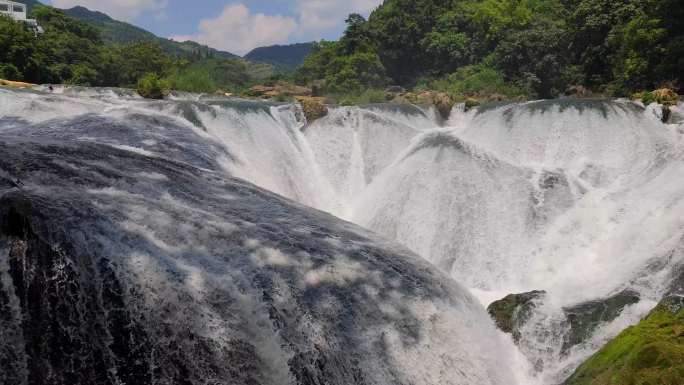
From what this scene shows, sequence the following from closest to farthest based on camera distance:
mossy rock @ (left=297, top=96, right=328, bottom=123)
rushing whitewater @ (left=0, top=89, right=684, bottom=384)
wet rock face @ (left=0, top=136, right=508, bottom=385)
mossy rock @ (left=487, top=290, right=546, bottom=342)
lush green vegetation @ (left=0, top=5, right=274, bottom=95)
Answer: wet rock face @ (left=0, top=136, right=508, bottom=385)
rushing whitewater @ (left=0, top=89, right=684, bottom=384)
mossy rock @ (left=487, top=290, right=546, bottom=342)
mossy rock @ (left=297, top=96, right=328, bottom=123)
lush green vegetation @ (left=0, top=5, right=274, bottom=95)

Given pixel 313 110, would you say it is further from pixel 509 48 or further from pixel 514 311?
pixel 509 48

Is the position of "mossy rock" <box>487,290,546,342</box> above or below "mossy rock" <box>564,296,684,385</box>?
below

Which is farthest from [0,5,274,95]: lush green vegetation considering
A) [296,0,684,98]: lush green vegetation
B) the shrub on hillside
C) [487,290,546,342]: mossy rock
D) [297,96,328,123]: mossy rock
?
[487,290,546,342]: mossy rock

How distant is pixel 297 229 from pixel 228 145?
6235 millimetres

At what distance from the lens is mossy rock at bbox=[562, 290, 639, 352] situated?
723 cm

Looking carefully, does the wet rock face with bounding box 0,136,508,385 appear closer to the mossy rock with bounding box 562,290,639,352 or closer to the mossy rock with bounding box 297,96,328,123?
the mossy rock with bounding box 562,290,639,352

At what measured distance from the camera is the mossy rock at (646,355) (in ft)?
17.4

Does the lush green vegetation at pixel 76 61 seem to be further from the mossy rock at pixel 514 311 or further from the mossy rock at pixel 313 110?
the mossy rock at pixel 514 311

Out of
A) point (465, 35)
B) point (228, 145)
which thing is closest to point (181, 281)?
point (228, 145)

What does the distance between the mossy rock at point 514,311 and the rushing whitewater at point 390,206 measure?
0.15m

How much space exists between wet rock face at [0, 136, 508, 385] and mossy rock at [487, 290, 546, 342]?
419 mm

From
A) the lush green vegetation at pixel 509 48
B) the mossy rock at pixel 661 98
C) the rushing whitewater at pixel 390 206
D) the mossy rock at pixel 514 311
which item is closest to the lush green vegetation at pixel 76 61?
the rushing whitewater at pixel 390 206

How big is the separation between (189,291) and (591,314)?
516 cm

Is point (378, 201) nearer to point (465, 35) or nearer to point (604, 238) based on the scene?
point (604, 238)
